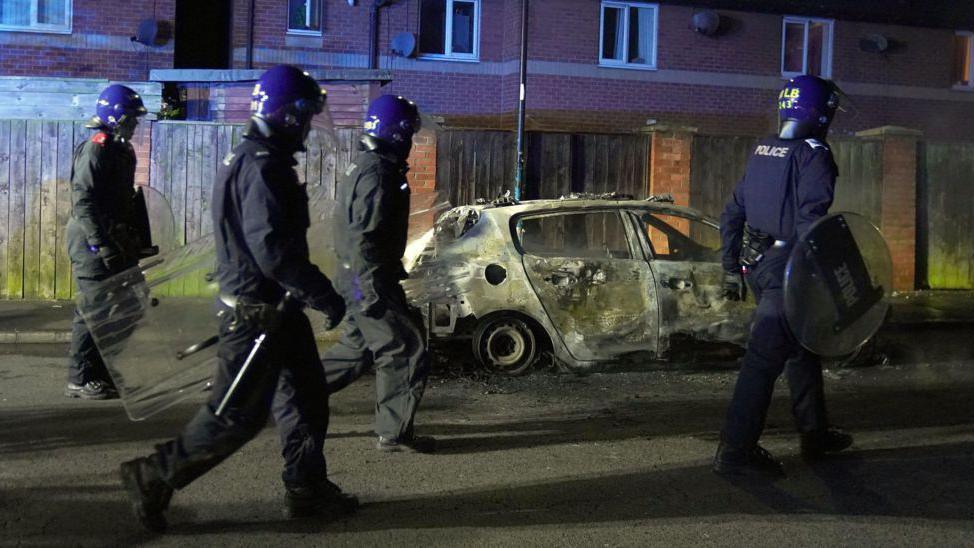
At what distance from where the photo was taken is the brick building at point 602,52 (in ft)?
55.6

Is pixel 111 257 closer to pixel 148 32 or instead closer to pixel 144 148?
pixel 144 148

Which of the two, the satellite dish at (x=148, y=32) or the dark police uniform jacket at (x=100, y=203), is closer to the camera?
the dark police uniform jacket at (x=100, y=203)

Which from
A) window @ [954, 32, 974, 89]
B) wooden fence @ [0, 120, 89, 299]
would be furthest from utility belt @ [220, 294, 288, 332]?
window @ [954, 32, 974, 89]

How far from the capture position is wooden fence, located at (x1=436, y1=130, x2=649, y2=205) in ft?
41.3

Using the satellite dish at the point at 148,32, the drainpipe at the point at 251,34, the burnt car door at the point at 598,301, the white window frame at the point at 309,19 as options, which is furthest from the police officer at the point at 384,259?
the white window frame at the point at 309,19

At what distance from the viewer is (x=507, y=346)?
7891 millimetres

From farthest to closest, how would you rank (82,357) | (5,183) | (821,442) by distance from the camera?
(5,183)
(82,357)
(821,442)

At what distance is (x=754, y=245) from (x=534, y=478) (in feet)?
5.59

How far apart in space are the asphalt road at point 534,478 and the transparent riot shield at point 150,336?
486mm

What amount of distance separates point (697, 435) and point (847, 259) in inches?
63.3

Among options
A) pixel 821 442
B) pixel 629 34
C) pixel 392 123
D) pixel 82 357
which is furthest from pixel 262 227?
pixel 629 34

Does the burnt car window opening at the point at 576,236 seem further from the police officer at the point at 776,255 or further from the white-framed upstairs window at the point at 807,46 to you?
the white-framed upstairs window at the point at 807,46

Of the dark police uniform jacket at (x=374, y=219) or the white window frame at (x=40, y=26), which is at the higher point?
the white window frame at (x=40, y=26)

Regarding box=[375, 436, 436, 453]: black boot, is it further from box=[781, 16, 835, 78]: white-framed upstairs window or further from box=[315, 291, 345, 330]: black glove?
box=[781, 16, 835, 78]: white-framed upstairs window
